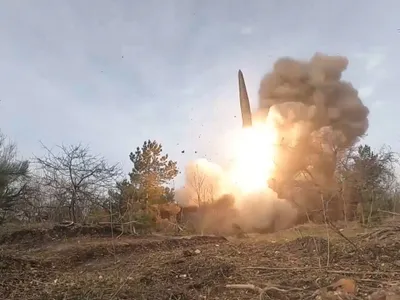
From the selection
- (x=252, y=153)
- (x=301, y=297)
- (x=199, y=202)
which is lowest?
(x=301, y=297)

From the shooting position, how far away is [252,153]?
2334cm

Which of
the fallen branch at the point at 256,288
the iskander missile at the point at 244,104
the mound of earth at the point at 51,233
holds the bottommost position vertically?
the fallen branch at the point at 256,288

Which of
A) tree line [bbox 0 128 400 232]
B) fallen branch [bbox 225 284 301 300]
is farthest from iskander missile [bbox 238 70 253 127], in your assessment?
fallen branch [bbox 225 284 301 300]

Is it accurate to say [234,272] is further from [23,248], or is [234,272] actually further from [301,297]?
[23,248]

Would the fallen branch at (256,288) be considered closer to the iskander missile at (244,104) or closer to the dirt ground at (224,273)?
the dirt ground at (224,273)

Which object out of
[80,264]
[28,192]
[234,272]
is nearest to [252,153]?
[28,192]

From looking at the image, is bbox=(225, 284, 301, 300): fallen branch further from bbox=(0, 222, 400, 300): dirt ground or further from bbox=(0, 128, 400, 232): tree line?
bbox=(0, 128, 400, 232): tree line

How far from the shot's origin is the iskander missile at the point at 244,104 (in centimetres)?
2500

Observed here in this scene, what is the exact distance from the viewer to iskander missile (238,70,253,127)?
24998 millimetres

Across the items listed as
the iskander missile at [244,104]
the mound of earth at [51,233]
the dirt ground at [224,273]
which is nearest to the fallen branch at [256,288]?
the dirt ground at [224,273]

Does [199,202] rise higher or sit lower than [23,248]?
higher

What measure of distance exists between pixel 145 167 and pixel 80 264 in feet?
66.7

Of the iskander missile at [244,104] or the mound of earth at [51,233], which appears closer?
the mound of earth at [51,233]

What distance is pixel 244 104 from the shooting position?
82.4 feet
